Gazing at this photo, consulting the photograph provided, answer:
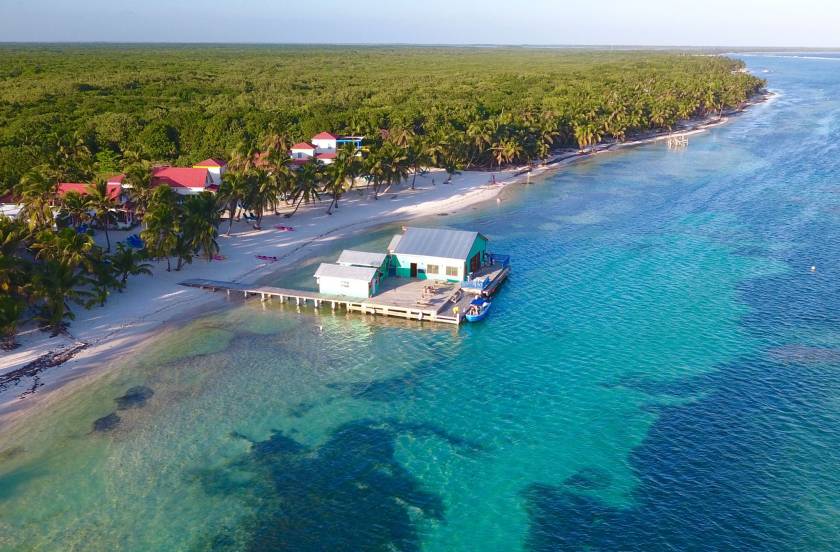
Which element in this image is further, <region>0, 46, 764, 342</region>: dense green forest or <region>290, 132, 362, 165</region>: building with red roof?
<region>290, 132, 362, 165</region>: building with red roof

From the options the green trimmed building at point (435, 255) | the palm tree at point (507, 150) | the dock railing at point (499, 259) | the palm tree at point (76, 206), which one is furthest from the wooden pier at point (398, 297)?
the palm tree at point (507, 150)

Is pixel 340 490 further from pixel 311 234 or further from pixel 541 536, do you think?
pixel 311 234

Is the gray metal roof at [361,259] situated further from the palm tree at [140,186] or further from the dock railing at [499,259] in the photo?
the palm tree at [140,186]

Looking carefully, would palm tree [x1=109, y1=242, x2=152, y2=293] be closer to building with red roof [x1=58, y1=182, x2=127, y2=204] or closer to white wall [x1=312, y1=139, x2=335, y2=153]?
building with red roof [x1=58, y1=182, x2=127, y2=204]

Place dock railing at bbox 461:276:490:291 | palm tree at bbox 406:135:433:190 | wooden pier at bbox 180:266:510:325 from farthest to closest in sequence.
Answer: palm tree at bbox 406:135:433:190 < dock railing at bbox 461:276:490:291 < wooden pier at bbox 180:266:510:325

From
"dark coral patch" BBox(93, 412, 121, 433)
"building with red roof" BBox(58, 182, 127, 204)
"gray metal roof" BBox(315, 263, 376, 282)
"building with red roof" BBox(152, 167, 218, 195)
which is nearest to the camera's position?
"dark coral patch" BBox(93, 412, 121, 433)

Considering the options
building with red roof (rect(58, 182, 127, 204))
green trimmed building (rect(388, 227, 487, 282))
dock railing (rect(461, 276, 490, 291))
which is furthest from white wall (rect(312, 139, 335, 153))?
dock railing (rect(461, 276, 490, 291))

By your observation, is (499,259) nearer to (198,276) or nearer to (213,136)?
(198,276)
